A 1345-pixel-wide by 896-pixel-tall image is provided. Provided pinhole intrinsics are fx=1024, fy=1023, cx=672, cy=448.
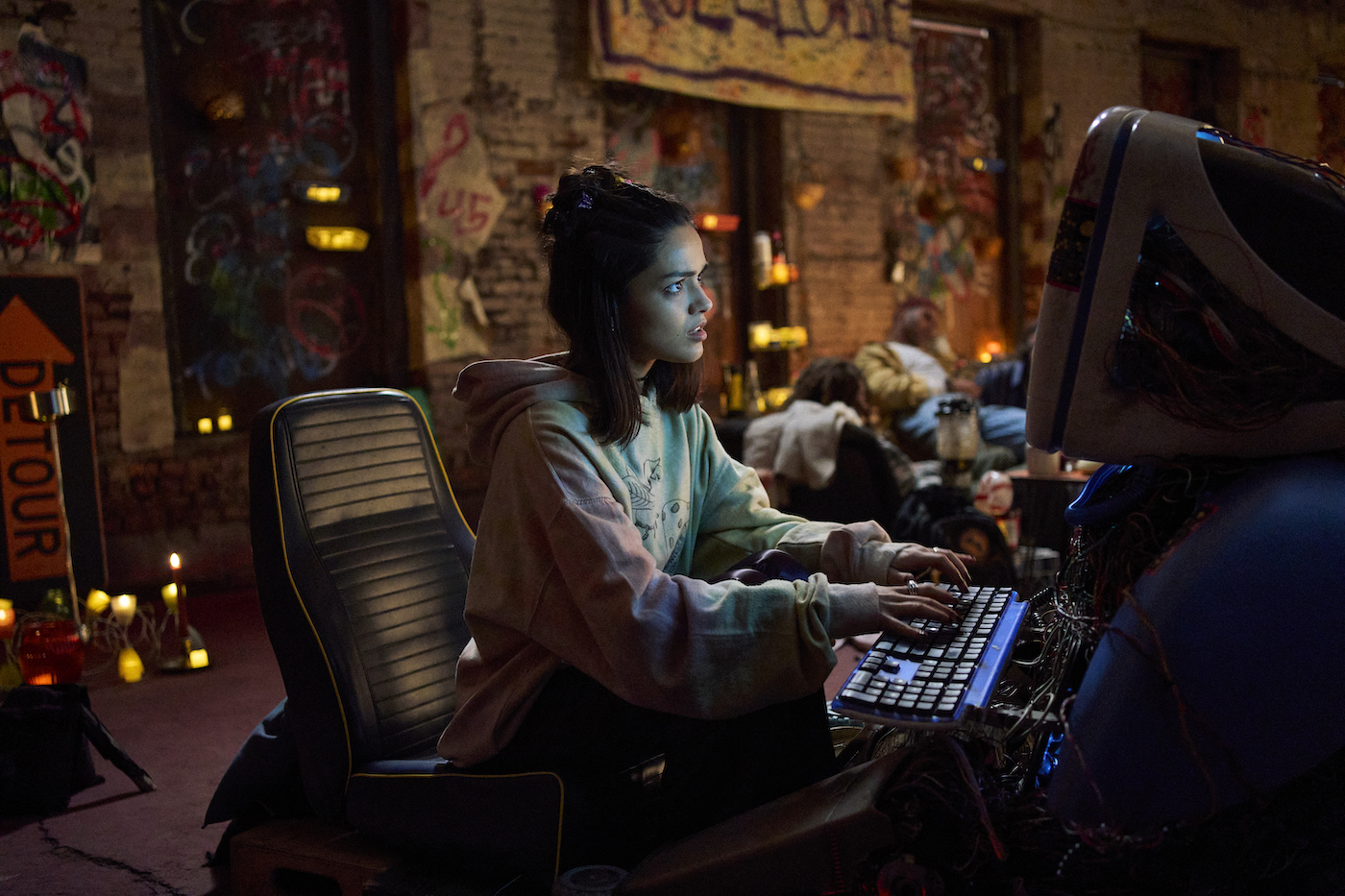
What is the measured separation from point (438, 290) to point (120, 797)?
3.79 metres

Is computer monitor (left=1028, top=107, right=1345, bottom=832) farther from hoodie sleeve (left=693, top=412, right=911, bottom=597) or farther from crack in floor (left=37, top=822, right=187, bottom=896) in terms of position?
crack in floor (left=37, top=822, right=187, bottom=896)

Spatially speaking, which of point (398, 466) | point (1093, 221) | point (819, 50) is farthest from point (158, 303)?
point (1093, 221)

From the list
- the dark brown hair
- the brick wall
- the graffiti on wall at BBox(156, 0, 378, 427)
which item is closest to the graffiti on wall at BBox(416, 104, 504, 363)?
the brick wall

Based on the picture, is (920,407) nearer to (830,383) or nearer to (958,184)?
(830,383)

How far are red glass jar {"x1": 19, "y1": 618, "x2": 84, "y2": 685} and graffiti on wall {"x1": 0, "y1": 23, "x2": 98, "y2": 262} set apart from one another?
2.40 m

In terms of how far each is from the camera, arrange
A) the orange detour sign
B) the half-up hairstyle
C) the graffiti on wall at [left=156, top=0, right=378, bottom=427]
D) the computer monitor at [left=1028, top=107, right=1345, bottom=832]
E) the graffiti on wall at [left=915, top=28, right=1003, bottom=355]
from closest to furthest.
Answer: the computer monitor at [left=1028, top=107, right=1345, bottom=832]
the half-up hairstyle
the orange detour sign
the graffiti on wall at [left=156, top=0, right=378, bottom=427]
the graffiti on wall at [left=915, top=28, right=1003, bottom=355]

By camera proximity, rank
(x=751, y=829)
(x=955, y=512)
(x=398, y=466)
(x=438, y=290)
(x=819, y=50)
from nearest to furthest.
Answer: (x=751, y=829) < (x=398, y=466) < (x=955, y=512) < (x=438, y=290) < (x=819, y=50)

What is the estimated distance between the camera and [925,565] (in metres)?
1.67

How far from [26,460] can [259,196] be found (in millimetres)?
1969

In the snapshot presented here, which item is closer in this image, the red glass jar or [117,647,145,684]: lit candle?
the red glass jar

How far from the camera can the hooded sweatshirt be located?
141 centimetres

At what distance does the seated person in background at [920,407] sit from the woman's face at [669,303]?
408cm

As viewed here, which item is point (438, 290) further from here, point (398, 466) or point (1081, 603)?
point (1081, 603)

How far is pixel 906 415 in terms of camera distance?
262 inches
